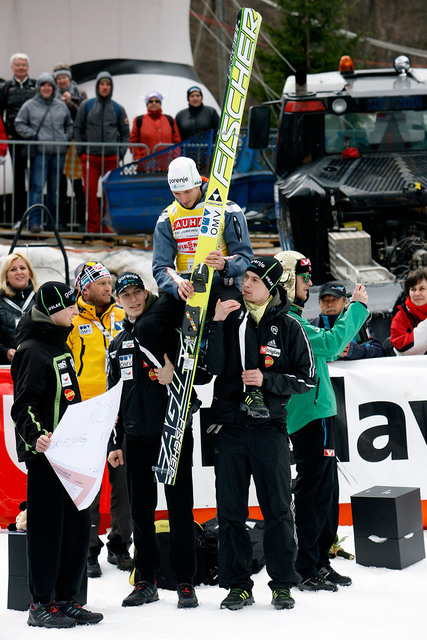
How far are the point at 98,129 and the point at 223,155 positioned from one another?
25.2 ft

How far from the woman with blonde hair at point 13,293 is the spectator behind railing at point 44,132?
5.67m

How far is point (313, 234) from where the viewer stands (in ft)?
34.3

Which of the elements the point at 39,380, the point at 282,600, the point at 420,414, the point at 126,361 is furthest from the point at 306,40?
the point at 282,600

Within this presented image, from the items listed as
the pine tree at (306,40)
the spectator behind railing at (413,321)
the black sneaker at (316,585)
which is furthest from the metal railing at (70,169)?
the pine tree at (306,40)

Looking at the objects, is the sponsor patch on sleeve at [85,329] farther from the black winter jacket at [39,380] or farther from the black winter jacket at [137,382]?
the black winter jacket at [39,380]

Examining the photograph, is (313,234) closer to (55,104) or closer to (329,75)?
(329,75)

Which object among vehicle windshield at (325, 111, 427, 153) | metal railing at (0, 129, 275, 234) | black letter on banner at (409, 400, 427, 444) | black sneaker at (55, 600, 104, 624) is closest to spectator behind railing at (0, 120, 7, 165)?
metal railing at (0, 129, 275, 234)

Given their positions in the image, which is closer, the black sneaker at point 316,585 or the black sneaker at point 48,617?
the black sneaker at point 48,617

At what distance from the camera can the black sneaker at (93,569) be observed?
646 cm

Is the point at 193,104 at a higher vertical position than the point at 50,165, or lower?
higher

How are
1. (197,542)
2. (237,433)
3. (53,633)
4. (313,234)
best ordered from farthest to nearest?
(313,234) → (197,542) → (237,433) → (53,633)

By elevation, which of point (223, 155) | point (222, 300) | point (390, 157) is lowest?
point (222, 300)

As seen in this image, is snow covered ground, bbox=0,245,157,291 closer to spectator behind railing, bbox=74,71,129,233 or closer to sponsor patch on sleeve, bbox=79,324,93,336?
spectator behind railing, bbox=74,71,129,233

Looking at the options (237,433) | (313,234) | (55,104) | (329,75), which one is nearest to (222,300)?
(237,433)
